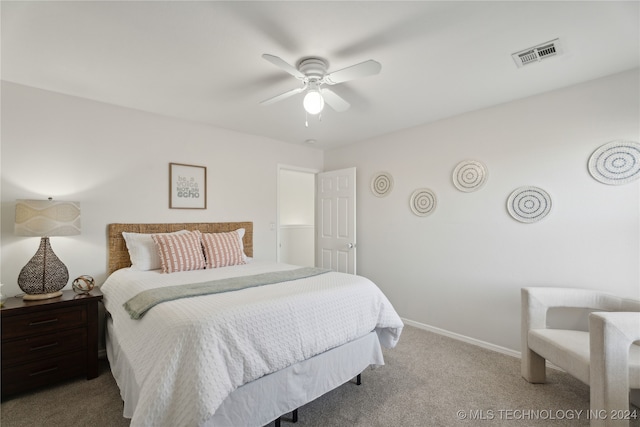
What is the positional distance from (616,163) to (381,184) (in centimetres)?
221

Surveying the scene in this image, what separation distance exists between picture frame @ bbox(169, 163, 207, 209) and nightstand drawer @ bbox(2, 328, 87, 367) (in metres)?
1.44

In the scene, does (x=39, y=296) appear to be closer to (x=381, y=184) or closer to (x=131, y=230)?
(x=131, y=230)

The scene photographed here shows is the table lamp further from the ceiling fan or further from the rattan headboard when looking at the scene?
the ceiling fan

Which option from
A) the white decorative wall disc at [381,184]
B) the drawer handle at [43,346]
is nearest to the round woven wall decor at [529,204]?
the white decorative wall disc at [381,184]

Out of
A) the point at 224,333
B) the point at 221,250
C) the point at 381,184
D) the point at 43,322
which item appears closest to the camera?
the point at 224,333

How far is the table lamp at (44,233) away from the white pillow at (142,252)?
44 centimetres

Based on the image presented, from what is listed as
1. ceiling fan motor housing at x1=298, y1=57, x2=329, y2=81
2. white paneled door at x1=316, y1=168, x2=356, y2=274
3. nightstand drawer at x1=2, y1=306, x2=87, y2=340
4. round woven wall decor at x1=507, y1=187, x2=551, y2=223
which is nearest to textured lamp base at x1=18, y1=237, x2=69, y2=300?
nightstand drawer at x1=2, y1=306, x2=87, y2=340

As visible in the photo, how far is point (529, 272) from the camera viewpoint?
2.63 metres

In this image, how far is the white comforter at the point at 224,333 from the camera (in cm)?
130

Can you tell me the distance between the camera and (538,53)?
76.4 inches

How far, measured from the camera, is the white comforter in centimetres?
130

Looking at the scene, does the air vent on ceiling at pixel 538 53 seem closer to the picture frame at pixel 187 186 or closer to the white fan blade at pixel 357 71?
the white fan blade at pixel 357 71

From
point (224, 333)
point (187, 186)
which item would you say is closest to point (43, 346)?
point (224, 333)

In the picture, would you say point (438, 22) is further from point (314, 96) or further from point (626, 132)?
point (626, 132)
